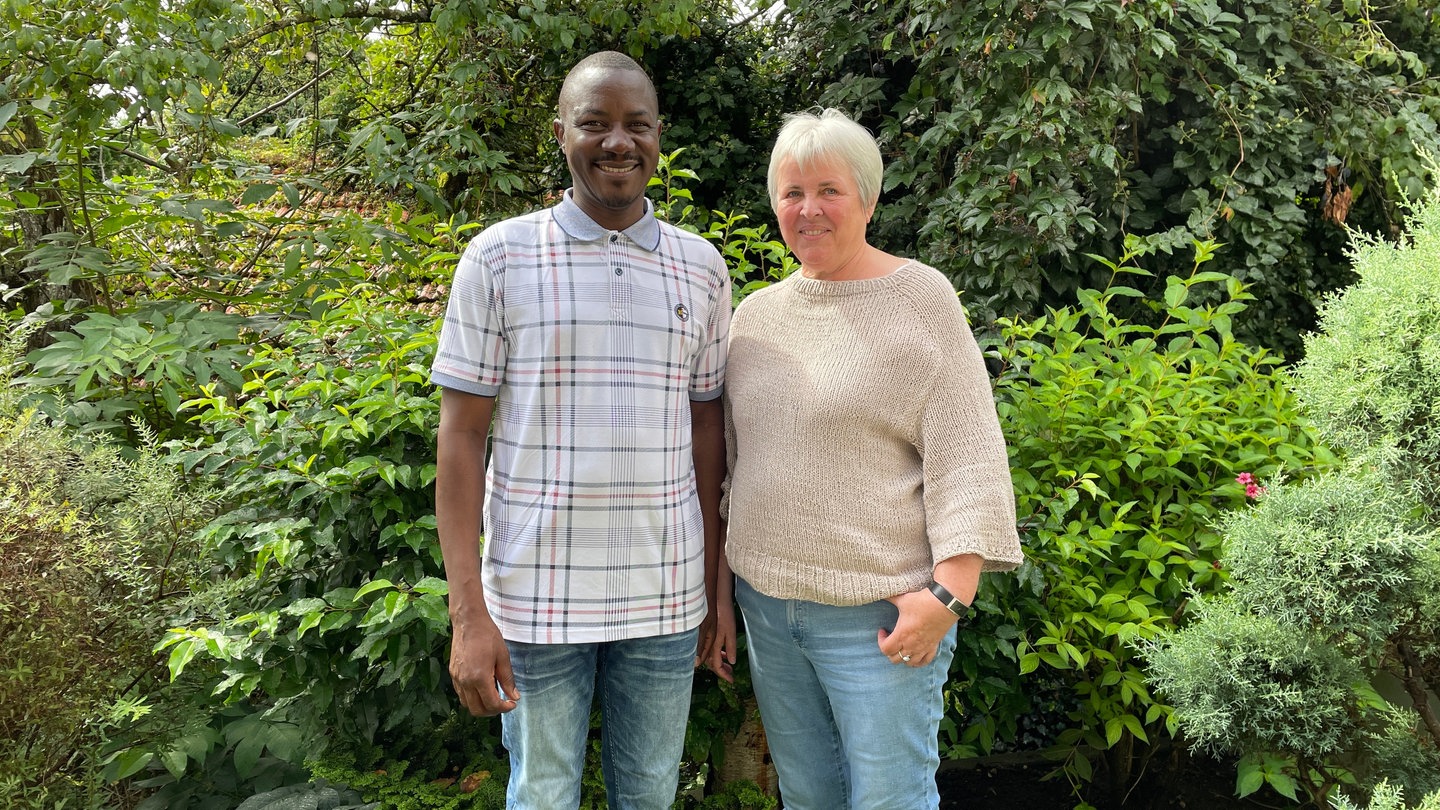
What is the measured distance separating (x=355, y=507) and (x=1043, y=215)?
8.38 feet

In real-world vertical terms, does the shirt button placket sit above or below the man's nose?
below

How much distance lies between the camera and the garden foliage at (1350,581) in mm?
1694

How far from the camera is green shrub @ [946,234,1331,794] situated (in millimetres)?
2340

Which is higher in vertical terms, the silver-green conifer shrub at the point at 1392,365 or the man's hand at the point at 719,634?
the silver-green conifer shrub at the point at 1392,365

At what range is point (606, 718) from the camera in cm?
182

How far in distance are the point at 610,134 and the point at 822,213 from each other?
421 millimetres

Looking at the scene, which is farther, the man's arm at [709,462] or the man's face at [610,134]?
the man's arm at [709,462]

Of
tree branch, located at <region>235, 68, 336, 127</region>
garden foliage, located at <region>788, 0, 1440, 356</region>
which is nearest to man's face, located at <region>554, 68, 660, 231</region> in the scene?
garden foliage, located at <region>788, 0, 1440, 356</region>

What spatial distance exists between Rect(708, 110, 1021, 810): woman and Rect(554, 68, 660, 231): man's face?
280 millimetres

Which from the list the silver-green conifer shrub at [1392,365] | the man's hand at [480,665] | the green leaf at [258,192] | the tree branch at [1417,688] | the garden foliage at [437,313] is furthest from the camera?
the green leaf at [258,192]

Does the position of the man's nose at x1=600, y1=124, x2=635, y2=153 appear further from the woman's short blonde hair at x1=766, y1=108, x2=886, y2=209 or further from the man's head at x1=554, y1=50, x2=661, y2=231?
the woman's short blonde hair at x1=766, y1=108, x2=886, y2=209

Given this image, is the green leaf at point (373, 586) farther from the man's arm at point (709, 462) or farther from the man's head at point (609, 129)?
the man's head at point (609, 129)

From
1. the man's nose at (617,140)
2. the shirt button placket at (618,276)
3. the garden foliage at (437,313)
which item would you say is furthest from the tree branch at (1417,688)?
the man's nose at (617,140)

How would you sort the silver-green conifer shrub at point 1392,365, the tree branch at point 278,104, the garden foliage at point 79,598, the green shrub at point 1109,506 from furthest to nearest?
1. the tree branch at point 278,104
2. the green shrub at point 1109,506
3. the garden foliage at point 79,598
4. the silver-green conifer shrub at point 1392,365
